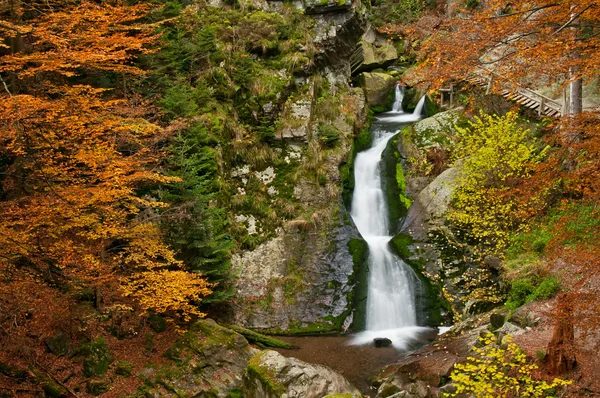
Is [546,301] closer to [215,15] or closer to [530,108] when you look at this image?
[530,108]

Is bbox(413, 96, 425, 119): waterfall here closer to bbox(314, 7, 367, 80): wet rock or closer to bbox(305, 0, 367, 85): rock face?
bbox(314, 7, 367, 80): wet rock

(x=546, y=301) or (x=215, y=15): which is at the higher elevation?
(x=215, y=15)

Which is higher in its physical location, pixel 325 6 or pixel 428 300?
pixel 325 6

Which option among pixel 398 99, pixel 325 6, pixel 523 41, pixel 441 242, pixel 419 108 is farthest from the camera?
pixel 398 99

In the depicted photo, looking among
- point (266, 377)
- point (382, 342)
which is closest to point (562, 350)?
point (266, 377)

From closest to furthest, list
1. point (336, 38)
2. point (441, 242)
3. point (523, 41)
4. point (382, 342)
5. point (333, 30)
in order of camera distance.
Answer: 1. point (523, 41)
2. point (382, 342)
3. point (441, 242)
4. point (333, 30)
5. point (336, 38)

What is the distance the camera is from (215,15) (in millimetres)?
17938

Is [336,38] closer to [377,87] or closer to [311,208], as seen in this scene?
[377,87]

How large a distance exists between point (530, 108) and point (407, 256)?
8.05 metres

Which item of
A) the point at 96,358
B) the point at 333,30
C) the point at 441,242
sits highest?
the point at 333,30

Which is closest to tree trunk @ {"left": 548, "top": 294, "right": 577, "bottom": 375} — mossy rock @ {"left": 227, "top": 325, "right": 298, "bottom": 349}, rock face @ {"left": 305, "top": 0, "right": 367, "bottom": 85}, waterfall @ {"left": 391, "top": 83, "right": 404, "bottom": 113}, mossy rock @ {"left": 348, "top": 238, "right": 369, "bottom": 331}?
mossy rock @ {"left": 348, "top": 238, "right": 369, "bottom": 331}

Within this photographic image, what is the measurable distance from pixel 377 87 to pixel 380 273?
45.4ft

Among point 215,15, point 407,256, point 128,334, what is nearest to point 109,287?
point 128,334

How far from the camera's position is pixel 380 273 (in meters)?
14.2
